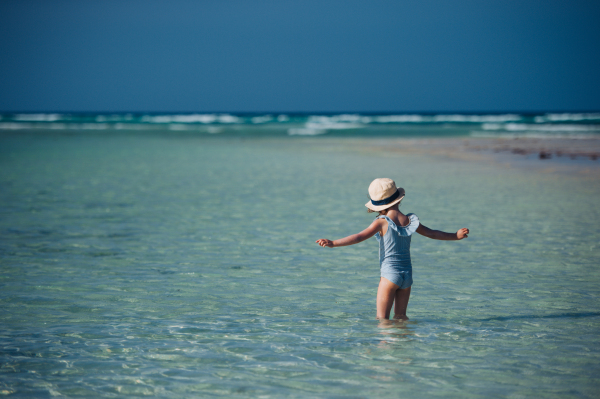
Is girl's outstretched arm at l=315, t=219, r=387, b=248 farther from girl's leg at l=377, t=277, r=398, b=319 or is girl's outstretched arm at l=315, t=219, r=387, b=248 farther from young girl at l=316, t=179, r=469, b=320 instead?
girl's leg at l=377, t=277, r=398, b=319

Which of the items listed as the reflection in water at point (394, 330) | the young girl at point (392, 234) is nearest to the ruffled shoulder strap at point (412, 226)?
the young girl at point (392, 234)

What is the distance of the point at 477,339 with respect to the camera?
503 centimetres

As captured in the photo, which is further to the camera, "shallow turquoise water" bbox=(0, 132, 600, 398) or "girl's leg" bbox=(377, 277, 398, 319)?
"girl's leg" bbox=(377, 277, 398, 319)

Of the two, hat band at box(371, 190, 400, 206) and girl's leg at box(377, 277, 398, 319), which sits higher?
hat band at box(371, 190, 400, 206)

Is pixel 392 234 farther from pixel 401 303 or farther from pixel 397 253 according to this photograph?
pixel 401 303

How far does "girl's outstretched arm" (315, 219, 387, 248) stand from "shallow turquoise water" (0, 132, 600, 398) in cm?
79

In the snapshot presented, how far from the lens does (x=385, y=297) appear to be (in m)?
5.32

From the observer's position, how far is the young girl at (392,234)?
198 inches

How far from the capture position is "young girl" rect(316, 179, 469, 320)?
504 cm

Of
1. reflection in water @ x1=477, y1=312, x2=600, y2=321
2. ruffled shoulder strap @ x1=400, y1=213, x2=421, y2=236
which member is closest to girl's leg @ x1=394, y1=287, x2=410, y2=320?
ruffled shoulder strap @ x1=400, y1=213, x2=421, y2=236

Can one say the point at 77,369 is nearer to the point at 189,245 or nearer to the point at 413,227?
the point at 413,227

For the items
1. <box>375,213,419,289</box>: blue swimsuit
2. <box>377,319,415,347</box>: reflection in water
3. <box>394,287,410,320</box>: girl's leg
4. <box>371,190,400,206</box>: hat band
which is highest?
<box>371,190,400,206</box>: hat band

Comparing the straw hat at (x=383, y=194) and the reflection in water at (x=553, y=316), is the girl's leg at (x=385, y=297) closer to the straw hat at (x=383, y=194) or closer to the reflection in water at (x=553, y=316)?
the straw hat at (x=383, y=194)

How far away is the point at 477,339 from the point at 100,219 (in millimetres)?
7389
